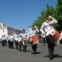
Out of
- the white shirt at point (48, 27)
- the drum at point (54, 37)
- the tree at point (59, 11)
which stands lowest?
the drum at point (54, 37)

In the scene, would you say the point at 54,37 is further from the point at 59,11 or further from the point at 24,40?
the point at 59,11

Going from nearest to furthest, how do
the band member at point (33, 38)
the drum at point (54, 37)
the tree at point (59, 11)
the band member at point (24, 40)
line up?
the drum at point (54, 37) → the band member at point (33, 38) → the band member at point (24, 40) → the tree at point (59, 11)

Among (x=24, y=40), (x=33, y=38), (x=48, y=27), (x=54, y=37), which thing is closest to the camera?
(x=54, y=37)

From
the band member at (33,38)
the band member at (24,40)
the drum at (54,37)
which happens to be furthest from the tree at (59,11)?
the drum at (54,37)

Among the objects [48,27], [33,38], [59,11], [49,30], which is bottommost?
[33,38]

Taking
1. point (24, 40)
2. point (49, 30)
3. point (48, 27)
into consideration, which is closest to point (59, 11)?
point (24, 40)

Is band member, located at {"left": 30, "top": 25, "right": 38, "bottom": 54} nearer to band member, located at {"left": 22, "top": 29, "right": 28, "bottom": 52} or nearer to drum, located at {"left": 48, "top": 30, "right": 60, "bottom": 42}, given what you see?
Answer: band member, located at {"left": 22, "top": 29, "right": 28, "bottom": 52}

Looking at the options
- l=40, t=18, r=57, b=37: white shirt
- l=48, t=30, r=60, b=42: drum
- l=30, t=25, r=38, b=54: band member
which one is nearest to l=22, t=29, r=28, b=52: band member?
l=30, t=25, r=38, b=54: band member

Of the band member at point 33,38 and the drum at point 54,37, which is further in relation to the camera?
the band member at point 33,38

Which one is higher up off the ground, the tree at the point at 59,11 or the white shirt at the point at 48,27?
the tree at the point at 59,11

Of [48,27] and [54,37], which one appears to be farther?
[48,27]

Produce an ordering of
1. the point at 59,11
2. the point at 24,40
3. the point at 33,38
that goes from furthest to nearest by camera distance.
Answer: the point at 59,11
the point at 24,40
the point at 33,38

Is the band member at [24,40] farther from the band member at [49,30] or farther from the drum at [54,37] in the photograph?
the drum at [54,37]

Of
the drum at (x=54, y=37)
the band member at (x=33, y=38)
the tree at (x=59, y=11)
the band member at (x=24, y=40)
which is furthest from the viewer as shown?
the tree at (x=59, y=11)
